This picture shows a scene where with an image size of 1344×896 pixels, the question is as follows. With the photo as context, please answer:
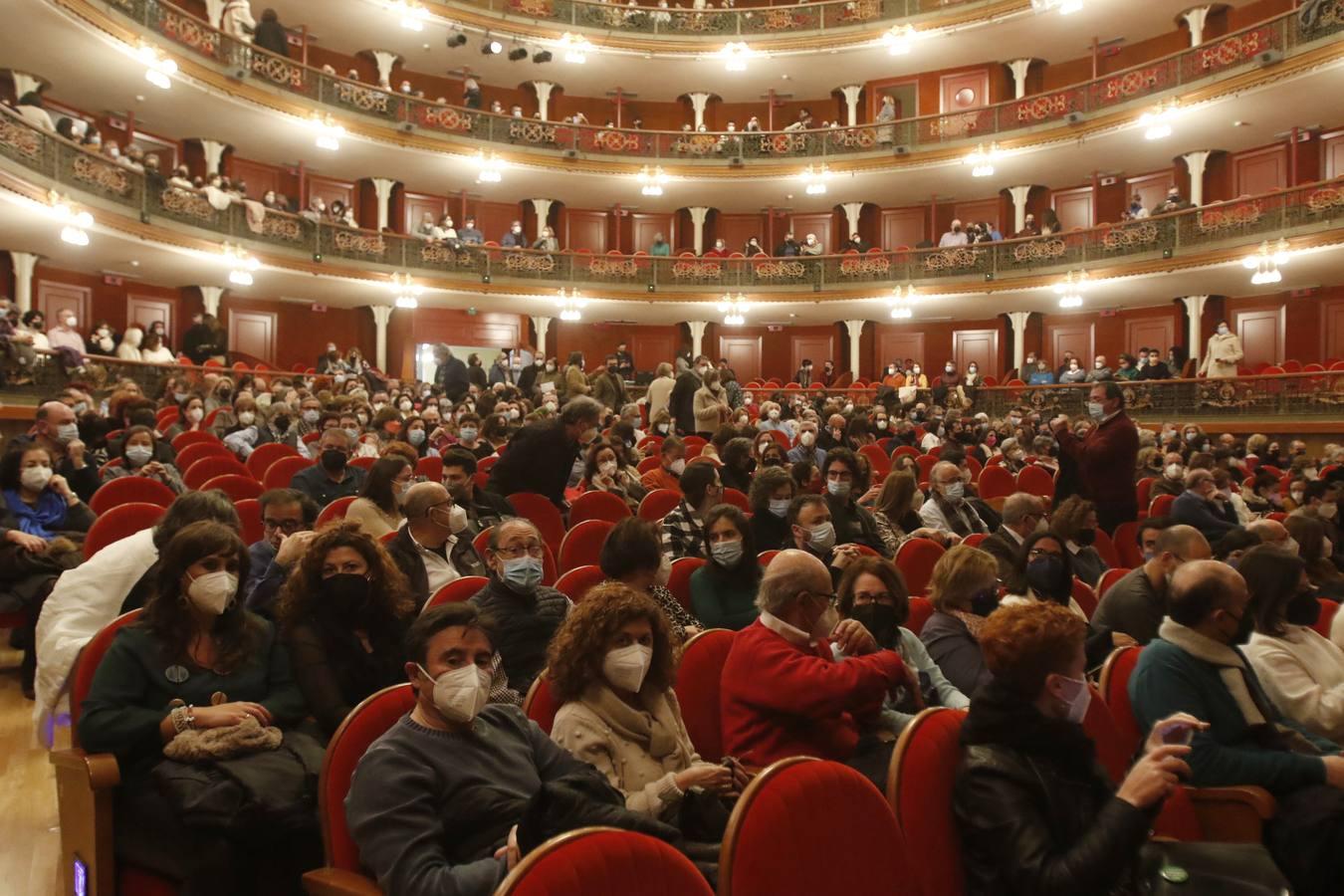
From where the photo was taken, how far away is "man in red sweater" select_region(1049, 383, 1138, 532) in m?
5.92

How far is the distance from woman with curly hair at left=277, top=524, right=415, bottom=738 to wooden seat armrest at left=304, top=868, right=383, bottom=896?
2.35 ft

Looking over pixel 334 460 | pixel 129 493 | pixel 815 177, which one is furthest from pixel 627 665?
pixel 815 177

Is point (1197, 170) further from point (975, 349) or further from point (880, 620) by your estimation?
point (880, 620)

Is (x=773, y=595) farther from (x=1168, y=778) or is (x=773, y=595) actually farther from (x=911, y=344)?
(x=911, y=344)

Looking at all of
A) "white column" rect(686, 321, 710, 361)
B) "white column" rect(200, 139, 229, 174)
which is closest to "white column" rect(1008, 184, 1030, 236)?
"white column" rect(686, 321, 710, 361)

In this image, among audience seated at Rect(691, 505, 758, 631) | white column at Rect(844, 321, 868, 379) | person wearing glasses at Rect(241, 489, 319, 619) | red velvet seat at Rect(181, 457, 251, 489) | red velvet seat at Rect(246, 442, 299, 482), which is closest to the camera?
person wearing glasses at Rect(241, 489, 319, 619)

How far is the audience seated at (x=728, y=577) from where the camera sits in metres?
3.89

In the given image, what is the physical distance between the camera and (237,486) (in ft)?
19.0

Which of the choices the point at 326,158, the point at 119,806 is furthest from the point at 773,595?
the point at 326,158

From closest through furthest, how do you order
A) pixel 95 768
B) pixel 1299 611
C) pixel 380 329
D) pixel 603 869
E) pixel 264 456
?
pixel 603 869, pixel 95 768, pixel 1299 611, pixel 264 456, pixel 380 329

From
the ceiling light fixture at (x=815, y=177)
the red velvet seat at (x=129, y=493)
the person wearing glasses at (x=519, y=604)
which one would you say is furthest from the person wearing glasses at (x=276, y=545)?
the ceiling light fixture at (x=815, y=177)

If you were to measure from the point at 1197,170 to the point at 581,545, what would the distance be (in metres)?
18.6

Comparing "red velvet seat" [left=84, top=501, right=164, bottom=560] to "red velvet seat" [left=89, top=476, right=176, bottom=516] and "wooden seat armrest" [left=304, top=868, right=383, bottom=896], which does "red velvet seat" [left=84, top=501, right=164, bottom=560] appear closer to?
"red velvet seat" [left=89, top=476, right=176, bottom=516]

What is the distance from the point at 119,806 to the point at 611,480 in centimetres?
413
